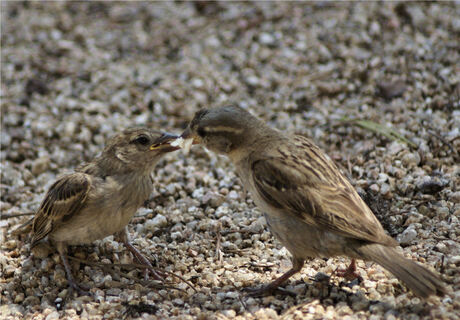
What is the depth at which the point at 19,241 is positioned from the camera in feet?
17.6

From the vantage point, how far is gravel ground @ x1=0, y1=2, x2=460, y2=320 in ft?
14.5

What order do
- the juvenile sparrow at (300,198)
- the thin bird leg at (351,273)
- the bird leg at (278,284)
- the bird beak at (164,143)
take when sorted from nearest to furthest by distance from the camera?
the juvenile sparrow at (300,198) < the bird leg at (278,284) < the thin bird leg at (351,273) < the bird beak at (164,143)

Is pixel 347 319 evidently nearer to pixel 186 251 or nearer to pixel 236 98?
pixel 186 251

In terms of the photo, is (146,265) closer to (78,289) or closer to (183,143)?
(78,289)

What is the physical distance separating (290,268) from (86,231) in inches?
65.9

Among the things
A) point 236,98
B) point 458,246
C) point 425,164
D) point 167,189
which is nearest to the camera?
point 458,246

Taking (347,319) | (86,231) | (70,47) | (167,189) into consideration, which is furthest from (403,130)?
(70,47)

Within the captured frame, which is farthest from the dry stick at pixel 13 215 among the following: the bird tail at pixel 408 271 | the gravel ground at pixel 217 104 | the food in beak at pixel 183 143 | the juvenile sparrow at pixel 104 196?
the bird tail at pixel 408 271

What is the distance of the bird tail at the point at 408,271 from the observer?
360cm

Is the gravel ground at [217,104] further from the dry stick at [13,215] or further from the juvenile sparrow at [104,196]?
the juvenile sparrow at [104,196]

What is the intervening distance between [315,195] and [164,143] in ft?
4.64

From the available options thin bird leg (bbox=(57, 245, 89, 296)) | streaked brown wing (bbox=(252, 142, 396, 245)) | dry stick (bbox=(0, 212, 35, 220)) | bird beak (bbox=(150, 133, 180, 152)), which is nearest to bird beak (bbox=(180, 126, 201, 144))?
bird beak (bbox=(150, 133, 180, 152))

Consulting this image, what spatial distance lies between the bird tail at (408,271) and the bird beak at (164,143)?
1.81m

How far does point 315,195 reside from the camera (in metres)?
4.16
